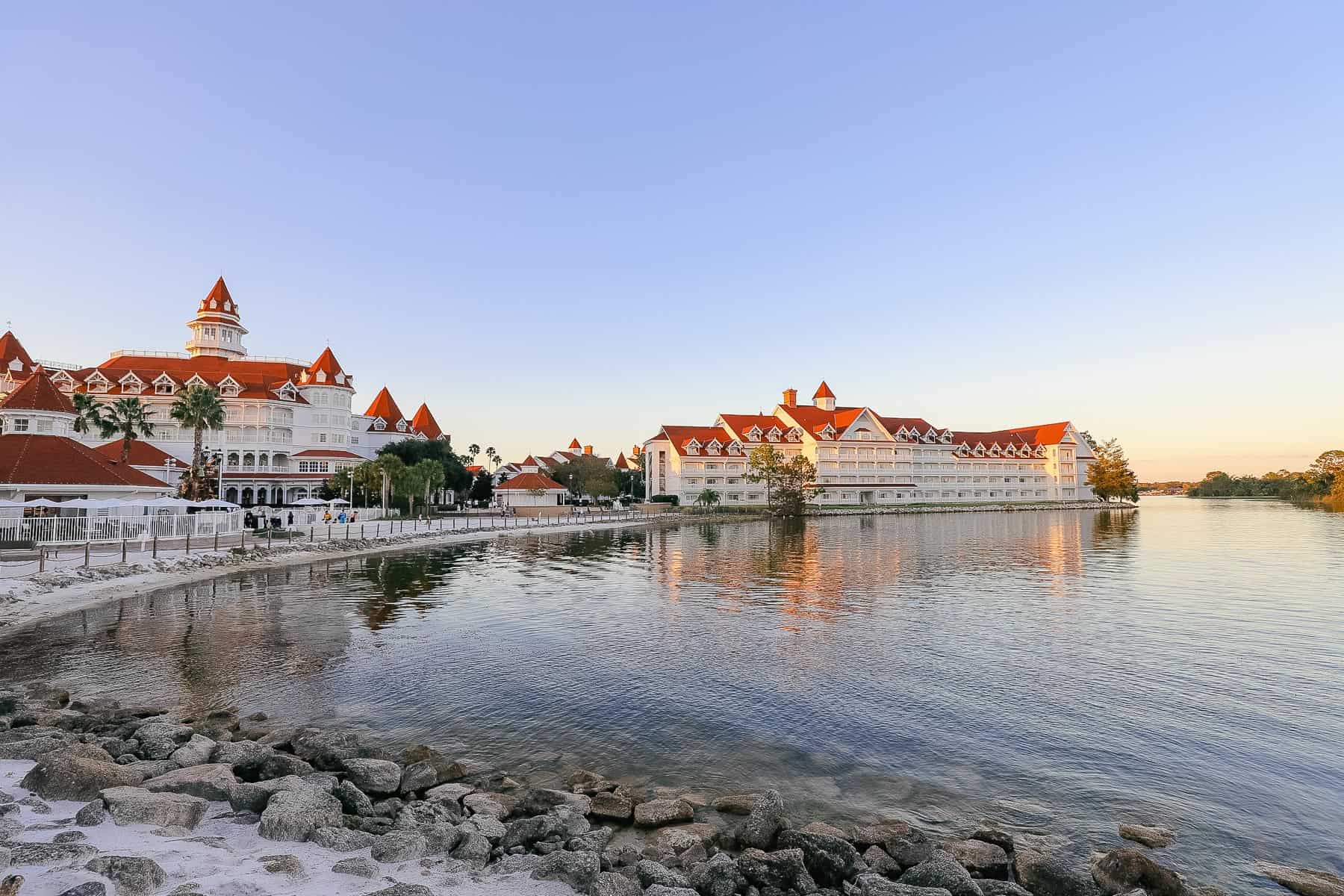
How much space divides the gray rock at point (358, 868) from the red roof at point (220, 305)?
97997 mm

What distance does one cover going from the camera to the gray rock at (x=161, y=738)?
10320 mm

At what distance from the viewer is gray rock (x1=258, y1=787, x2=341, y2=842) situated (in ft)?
24.9

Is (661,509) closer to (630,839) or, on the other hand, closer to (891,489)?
(891,489)

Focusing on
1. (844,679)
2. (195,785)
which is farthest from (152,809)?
(844,679)

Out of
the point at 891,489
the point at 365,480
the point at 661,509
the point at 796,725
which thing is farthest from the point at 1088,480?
the point at 796,725

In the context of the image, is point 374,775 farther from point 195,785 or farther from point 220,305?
point 220,305

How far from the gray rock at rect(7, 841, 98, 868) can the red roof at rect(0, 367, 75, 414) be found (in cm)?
5588

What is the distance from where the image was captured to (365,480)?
69875 mm

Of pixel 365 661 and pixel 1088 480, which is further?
pixel 1088 480

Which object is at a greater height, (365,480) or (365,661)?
(365,480)

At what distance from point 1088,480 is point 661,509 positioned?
269 feet

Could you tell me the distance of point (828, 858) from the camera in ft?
24.7

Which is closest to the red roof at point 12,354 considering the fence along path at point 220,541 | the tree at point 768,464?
the fence along path at point 220,541

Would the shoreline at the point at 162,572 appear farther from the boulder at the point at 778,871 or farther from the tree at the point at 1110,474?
the tree at the point at 1110,474
